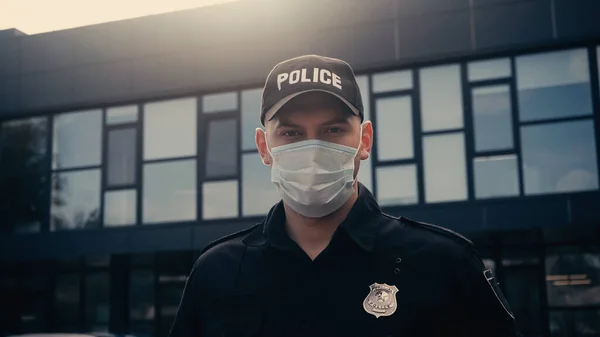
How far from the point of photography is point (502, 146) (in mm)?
14266

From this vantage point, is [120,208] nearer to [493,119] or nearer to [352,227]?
[493,119]

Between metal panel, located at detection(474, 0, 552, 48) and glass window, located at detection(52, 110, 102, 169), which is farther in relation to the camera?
glass window, located at detection(52, 110, 102, 169)

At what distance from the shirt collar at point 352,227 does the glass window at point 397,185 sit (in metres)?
12.0

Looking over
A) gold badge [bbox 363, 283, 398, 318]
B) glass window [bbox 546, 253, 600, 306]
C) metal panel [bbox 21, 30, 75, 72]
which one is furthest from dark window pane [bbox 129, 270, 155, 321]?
gold badge [bbox 363, 283, 398, 318]

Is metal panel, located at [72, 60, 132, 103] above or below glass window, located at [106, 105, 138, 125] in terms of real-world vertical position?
above

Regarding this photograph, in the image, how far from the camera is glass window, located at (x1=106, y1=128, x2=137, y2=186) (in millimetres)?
17328

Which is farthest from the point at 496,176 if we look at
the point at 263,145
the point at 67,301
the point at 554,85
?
the point at 263,145

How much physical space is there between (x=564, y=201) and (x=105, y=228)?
9.30m

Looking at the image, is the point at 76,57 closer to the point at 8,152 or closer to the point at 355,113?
the point at 8,152

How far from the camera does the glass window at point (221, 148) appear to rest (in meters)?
16.4

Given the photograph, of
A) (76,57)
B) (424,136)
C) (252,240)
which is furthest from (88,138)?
(252,240)

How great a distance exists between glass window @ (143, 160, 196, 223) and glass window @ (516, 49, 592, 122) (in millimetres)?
6743

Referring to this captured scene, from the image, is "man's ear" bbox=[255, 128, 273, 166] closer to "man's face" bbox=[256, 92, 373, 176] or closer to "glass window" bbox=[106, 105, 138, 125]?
"man's face" bbox=[256, 92, 373, 176]

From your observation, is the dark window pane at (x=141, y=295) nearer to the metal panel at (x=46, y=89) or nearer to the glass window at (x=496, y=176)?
the metal panel at (x=46, y=89)
